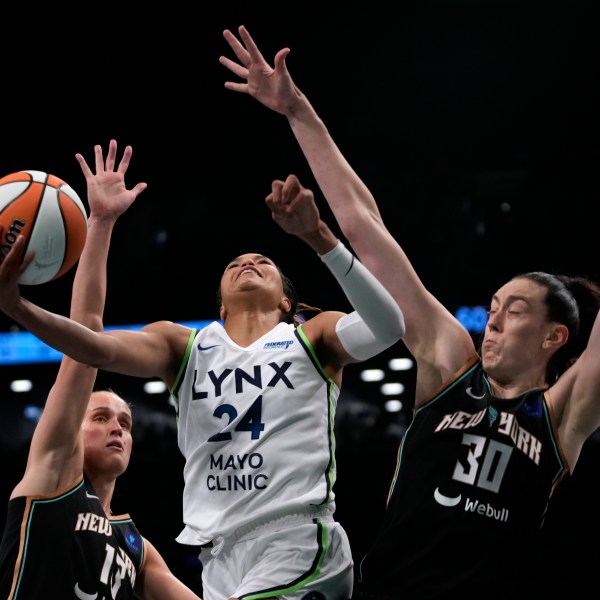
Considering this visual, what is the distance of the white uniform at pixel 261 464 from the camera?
131 inches

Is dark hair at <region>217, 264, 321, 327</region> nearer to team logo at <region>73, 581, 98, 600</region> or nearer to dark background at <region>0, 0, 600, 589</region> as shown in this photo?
team logo at <region>73, 581, 98, 600</region>

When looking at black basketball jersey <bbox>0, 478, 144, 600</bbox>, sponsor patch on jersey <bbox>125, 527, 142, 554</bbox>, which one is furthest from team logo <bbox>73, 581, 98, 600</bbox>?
sponsor patch on jersey <bbox>125, 527, 142, 554</bbox>

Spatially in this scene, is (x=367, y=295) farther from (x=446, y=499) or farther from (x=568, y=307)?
(x=568, y=307)

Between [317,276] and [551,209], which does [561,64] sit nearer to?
[551,209]

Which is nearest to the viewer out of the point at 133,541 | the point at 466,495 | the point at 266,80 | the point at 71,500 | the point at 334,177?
the point at 466,495

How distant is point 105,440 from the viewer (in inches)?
175

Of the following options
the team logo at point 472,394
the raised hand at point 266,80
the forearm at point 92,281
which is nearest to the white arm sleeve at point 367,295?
the team logo at point 472,394

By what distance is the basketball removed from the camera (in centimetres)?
322

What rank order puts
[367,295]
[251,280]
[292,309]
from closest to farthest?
[367,295] < [251,280] < [292,309]

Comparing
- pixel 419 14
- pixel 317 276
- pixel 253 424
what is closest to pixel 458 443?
pixel 253 424

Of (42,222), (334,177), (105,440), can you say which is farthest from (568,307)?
(105,440)

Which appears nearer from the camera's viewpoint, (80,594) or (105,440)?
(80,594)

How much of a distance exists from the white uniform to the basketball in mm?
665

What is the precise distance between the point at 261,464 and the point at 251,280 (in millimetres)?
841
